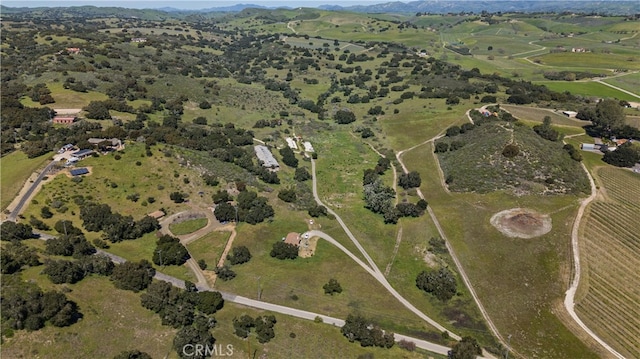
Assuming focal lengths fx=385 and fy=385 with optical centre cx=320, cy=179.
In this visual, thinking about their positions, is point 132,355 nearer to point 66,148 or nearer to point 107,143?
point 107,143

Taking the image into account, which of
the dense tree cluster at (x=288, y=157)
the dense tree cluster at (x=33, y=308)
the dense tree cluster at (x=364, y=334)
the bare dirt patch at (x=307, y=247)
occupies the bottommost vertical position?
the bare dirt patch at (x=307, y=247)

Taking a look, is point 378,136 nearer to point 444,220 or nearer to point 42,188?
point 444,220

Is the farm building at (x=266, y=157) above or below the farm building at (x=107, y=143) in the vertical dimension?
below

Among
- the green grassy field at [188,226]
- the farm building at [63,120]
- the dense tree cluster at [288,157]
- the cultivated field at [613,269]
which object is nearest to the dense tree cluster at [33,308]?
the green grassy field at [188,226]

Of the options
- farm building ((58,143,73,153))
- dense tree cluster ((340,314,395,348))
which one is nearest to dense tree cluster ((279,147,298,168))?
farm building ((58,143,73,153))

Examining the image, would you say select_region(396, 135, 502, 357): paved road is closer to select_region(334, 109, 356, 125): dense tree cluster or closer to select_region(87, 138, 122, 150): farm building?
select_region(334, 109, 356, 125): dense tree cluster

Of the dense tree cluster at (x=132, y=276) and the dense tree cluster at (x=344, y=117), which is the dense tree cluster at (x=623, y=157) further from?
the dense tree cluster at (x=132, y=276)
